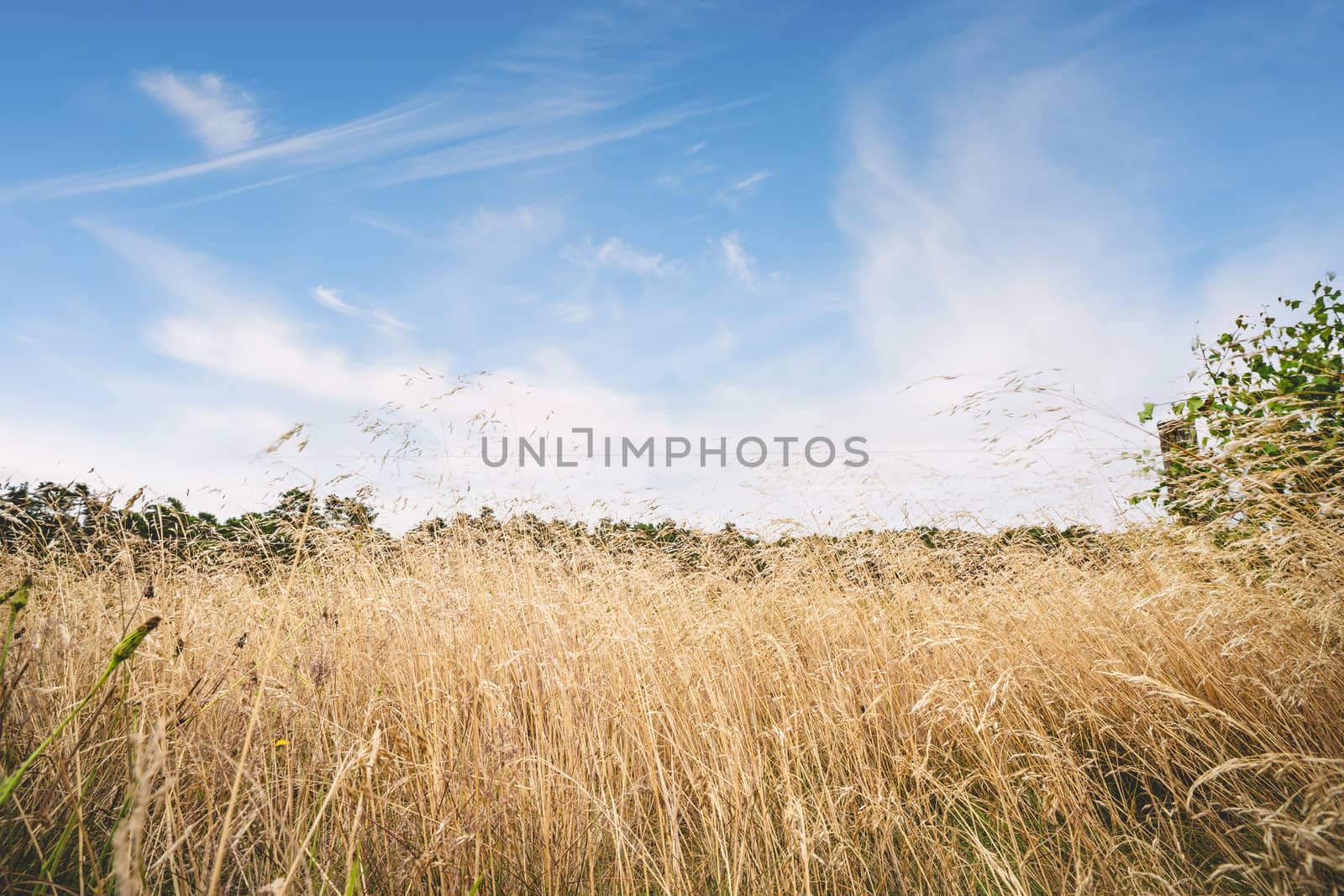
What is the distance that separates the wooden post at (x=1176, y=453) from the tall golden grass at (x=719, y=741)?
0.21 meters

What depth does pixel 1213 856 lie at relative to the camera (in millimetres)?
1871

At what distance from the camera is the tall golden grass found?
1726 millimetres

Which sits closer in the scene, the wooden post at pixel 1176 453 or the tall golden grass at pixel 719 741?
the tall golden grass at pixel 719 741

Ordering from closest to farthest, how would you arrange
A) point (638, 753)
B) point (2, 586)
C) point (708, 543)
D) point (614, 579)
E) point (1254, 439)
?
1. point (1254, 439)
2. point (638, 753)
3. point (2, 586)
4. point (614, 579)
5. point (708, 543)

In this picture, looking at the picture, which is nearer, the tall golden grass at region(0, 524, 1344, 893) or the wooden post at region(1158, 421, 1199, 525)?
the tall golden grass at region(0, 524, 1344, 893)

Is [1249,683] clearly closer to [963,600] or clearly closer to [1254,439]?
[1254,439]

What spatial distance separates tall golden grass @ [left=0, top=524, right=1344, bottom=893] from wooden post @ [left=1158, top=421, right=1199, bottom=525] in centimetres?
21

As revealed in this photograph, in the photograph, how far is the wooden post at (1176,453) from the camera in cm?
268

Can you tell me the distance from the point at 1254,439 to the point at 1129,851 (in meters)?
1.36

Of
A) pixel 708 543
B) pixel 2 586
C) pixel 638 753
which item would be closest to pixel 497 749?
pixel 638 753

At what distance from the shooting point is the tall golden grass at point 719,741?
1.73 m

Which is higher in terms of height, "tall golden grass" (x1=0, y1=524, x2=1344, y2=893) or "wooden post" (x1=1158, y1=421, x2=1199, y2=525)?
"wooden post" (x1=1158, y1=421, x2=1199, y2=525)

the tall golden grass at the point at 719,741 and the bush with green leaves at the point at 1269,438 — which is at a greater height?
the bush with green leaves at the point at 1269,438

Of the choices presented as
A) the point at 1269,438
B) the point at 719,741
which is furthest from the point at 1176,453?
the point at 719,741
